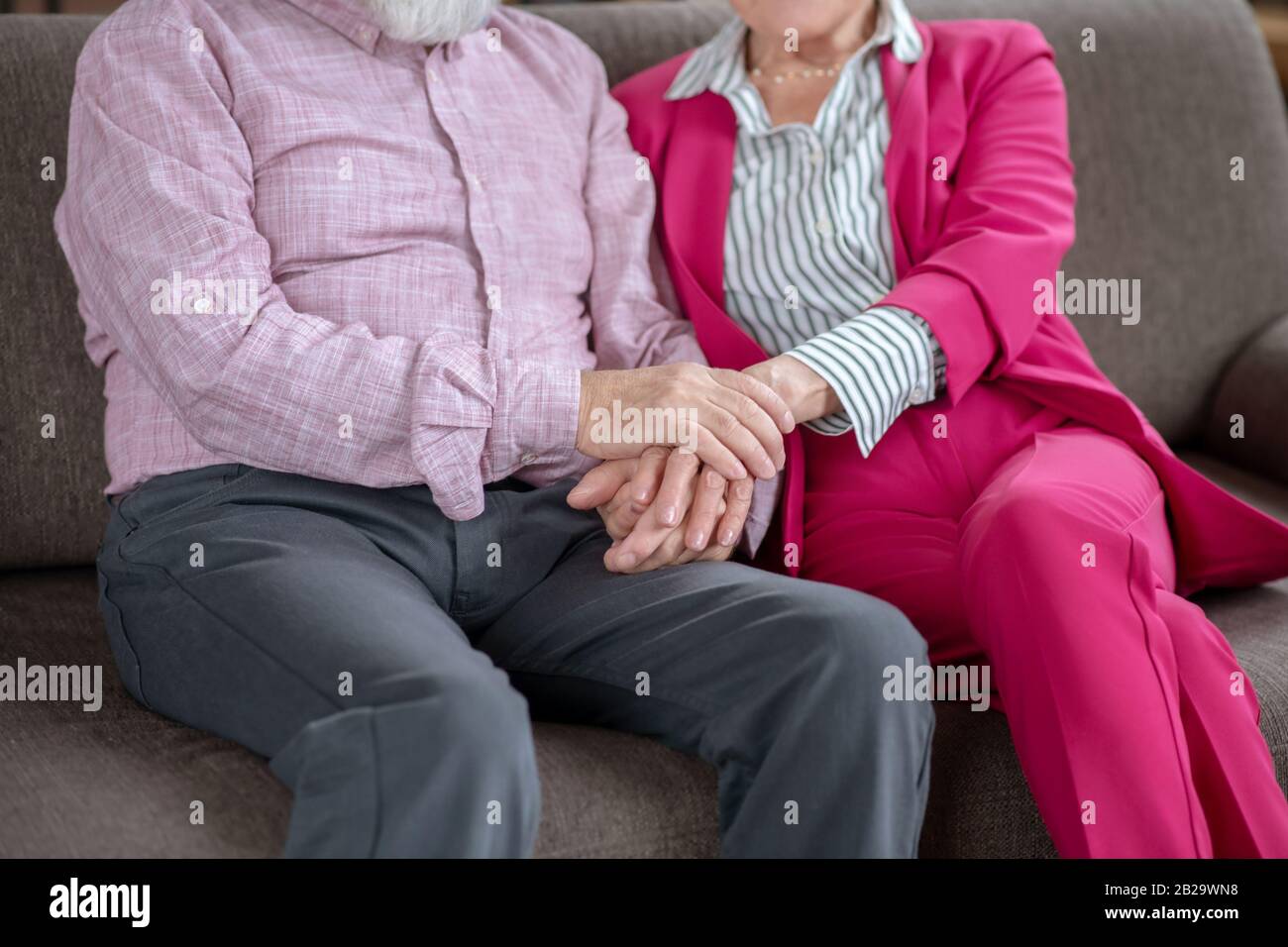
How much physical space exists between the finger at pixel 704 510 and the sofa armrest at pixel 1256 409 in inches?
34.3

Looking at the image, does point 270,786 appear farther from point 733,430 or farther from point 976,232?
point 976,232

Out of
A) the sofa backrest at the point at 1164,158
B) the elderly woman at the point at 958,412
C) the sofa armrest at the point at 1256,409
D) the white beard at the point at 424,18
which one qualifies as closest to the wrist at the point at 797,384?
the elderly woman at the point at 958,412

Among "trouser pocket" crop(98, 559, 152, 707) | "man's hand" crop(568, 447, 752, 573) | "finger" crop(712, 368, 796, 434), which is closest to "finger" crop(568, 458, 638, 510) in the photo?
"man's hand" crop(568, 447, 752, 573)

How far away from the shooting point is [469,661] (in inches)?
39.0

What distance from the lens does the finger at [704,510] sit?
120cm

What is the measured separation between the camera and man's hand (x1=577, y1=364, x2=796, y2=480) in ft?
3.93

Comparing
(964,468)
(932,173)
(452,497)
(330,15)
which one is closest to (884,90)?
(932,173)

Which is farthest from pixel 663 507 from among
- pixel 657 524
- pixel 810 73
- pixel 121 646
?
pixel 810 73

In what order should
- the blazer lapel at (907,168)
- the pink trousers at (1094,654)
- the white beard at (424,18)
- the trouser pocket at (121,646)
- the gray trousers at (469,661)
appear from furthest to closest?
the blazer lapel at (907,168)
the white beard at (424,18)
the trouser pocket at (121,646)
the pink trousers at (1094,654)
the gray trousers at (469,661)

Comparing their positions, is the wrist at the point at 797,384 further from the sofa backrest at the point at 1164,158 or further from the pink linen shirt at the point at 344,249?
the sofa backrest at the point at 1164,158

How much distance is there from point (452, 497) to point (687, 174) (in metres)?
0.54

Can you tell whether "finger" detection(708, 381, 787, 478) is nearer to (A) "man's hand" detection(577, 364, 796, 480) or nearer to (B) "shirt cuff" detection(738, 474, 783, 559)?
(A) "man's hand" detection(577, 364, 796, 480)

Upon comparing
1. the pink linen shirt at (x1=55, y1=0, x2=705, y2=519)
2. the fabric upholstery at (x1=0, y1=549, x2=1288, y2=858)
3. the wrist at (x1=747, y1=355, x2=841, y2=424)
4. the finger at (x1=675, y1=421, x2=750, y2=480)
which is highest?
the pink linen shirt at (x1=55, y1=0, x2=705, y2=519)
